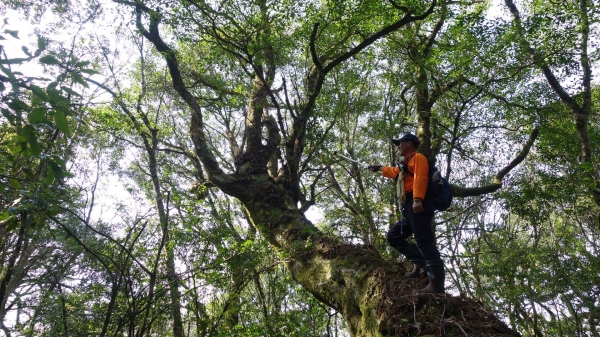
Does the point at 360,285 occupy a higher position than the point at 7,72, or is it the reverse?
the point at 7,72

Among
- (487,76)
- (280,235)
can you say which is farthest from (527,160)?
(280,235)

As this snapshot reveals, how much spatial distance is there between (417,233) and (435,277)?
1.59ft

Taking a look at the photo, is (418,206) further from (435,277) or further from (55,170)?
(55,170)

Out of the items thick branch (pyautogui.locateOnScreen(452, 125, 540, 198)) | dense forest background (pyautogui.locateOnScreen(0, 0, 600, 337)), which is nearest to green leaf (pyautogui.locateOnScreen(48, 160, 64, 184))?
dense forest background (pyautogui.locateOnScreen(0, 0, 600, 337))

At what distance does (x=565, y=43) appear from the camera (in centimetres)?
698

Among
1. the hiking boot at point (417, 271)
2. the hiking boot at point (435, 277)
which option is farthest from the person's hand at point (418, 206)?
the hiking boot at point (417, 271)

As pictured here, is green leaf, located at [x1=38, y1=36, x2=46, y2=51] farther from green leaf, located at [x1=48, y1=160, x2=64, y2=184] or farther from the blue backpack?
the blue backpack

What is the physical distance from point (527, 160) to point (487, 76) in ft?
24.5

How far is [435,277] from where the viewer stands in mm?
3602

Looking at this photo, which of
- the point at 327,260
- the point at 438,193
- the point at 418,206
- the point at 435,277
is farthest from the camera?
the point at 327,260

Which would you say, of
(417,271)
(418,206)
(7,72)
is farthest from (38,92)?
(417,271)

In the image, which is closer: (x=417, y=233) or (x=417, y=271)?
(x=417, y=233)

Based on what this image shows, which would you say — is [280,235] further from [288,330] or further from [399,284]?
[399,284]

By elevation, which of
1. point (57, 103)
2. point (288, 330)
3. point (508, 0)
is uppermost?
point (508, 0)
